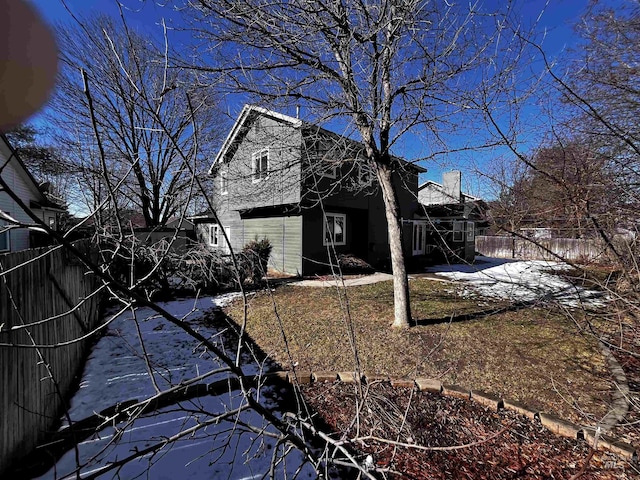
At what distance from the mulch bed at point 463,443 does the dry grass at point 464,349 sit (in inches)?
17.3

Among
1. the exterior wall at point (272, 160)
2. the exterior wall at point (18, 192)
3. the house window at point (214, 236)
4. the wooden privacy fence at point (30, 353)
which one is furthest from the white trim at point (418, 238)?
the exterior wall at point (18, 192)

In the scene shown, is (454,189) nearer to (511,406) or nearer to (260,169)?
(260,169)

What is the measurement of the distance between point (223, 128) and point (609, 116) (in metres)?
15.9

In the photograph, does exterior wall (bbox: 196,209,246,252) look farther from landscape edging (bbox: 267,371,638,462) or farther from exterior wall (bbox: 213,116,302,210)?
landscape edging (bbox: 267,371,638,462)

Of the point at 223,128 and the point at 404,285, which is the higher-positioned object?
the point at 223,128

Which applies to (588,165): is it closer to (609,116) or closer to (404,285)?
(404,285)

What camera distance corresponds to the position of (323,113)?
5.64 meters

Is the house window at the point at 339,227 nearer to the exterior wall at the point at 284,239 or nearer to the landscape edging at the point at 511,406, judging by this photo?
the exterior wall at the point at 284,239

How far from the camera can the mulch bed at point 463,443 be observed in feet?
8.62

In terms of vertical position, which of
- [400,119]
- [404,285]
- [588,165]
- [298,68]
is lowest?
[404,285]

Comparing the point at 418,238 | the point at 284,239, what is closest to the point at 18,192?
the point at 284,239

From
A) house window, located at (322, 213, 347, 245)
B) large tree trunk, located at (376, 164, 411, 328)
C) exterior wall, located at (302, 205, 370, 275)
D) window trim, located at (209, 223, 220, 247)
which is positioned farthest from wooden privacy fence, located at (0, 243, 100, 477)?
window trim, located at (209, 223, 220, 247)

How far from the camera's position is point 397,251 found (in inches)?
232

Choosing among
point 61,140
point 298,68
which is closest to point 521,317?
point 298,68
